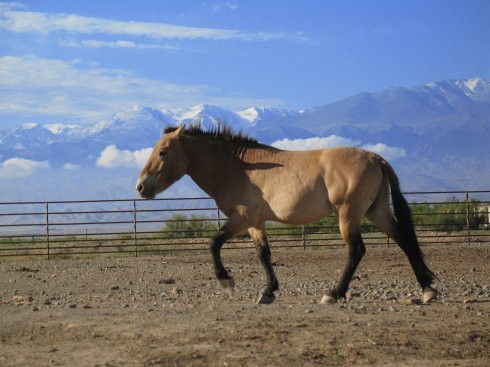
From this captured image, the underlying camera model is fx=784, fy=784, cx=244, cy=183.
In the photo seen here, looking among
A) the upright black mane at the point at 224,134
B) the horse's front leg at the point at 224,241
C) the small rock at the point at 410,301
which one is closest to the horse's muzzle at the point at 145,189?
the upright black mane at the point at 224,134

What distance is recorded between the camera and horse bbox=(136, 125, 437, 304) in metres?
9.34

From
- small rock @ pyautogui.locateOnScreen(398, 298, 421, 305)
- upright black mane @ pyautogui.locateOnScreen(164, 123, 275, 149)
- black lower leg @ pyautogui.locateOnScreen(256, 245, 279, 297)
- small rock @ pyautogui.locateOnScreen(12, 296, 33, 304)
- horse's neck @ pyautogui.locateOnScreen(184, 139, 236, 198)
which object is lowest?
small rock @ pyautogui.locateOnScreen(398, 298, 421, 305)

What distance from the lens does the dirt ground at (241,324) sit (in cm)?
636

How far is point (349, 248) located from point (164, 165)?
2.54 meters

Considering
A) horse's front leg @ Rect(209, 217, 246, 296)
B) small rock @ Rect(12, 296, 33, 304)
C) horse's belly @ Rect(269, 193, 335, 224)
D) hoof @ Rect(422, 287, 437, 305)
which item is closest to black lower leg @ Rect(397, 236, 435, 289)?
hoof @ Rect(422, 287, 437, 305)

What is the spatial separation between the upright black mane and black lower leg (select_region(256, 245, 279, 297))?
133 cm

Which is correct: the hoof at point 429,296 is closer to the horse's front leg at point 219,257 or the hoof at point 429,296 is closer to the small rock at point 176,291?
the horse's front leg at point 219,257

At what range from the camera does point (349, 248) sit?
9430 millimetres

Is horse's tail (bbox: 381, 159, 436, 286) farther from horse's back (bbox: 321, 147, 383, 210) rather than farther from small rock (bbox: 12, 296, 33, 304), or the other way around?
small rock (bbox: 12, 296, 33, 304)

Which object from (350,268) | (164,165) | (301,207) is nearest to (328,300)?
(350,268)

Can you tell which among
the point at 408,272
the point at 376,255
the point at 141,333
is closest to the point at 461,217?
the point at 376,255

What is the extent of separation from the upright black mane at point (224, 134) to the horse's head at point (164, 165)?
24 centimetres

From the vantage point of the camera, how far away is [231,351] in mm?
6461

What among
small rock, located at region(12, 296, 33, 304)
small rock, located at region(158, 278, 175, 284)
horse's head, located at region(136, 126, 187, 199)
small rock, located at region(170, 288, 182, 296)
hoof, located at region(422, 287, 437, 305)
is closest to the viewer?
hoof, located at region(422, 287, 437, 305)
